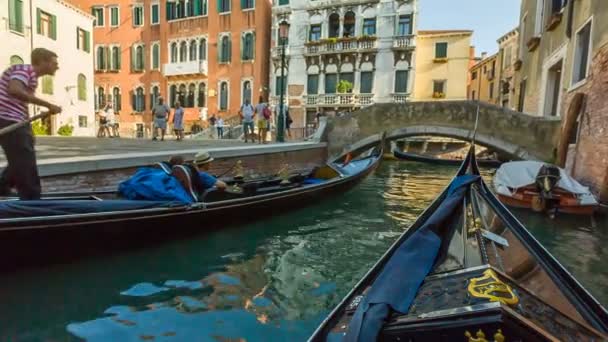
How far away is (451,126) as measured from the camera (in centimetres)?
809

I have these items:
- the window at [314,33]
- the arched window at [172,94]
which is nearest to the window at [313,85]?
the window at [314,33]

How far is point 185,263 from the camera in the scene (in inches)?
107

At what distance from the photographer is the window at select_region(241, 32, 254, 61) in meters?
16.2

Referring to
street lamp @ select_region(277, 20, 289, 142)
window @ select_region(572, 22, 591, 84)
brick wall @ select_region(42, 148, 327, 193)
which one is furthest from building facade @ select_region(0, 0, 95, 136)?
window @ select_region(572, 22, 591, 84)

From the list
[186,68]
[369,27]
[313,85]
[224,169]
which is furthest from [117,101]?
[224,169]

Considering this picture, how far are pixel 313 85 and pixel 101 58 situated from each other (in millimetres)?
10759

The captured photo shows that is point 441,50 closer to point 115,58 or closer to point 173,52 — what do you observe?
point 173,52

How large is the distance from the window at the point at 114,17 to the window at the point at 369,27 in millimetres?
11899

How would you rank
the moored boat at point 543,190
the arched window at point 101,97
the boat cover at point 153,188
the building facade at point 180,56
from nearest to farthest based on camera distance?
the boat cover at point 153,188, the moored boat at point 543,190, the building facade at point 180,56, the arched window at point 101,97

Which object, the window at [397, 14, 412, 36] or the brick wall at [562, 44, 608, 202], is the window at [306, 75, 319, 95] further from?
the brick wall at [562, 44, 608, 202]

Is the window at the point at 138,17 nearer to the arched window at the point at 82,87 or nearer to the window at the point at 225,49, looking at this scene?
the window at the point at 225,49

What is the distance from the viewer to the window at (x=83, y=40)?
1381cm

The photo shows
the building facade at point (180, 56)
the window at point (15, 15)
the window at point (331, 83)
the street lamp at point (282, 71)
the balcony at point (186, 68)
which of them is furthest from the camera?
the balcony at point (186, 68)

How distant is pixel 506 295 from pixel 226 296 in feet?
5.35
